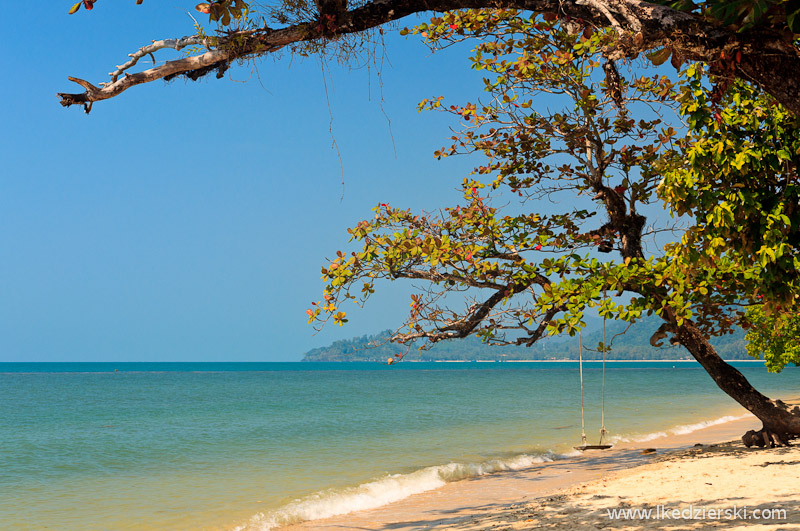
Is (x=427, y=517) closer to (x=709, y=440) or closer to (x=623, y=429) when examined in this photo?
(x=709, y=440)

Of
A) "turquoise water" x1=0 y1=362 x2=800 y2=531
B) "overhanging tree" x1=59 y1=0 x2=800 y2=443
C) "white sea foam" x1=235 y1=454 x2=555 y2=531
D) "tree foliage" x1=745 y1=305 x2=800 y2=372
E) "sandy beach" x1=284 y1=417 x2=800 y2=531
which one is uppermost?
"overhanging tree" x1=59 y1=0 x2=800 y2=443

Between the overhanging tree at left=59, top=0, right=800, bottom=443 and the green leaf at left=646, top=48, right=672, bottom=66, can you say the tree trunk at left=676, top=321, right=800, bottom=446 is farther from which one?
the green leaf at left=646, top=48, right=672, bottom=66

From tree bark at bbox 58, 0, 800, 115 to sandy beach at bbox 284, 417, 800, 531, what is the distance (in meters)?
3.81

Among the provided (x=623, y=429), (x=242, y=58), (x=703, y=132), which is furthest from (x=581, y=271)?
(x=623, y=429)

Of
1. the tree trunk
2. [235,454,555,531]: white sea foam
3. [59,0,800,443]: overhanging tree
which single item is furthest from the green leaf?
[235,454,555,531]: white sea foam

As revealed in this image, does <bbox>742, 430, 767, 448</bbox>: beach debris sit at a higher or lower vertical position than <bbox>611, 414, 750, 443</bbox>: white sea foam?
higher

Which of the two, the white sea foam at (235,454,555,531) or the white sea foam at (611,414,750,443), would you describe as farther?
the white sea foam at (611,414,750,443)

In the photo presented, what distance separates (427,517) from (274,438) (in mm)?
13590

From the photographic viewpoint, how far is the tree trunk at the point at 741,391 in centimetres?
923

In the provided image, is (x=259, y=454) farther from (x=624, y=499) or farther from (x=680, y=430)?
(x=680, y=430)

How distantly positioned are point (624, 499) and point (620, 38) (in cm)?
569

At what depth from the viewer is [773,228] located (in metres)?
5.14

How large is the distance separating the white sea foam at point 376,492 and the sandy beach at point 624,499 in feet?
1.30

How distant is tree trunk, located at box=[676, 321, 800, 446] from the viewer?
923 centimetres
